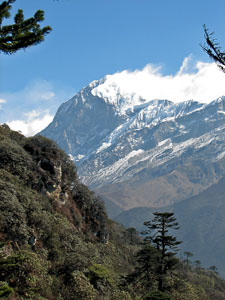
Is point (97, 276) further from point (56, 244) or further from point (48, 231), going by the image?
point (48, 231)

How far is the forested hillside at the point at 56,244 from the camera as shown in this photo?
23031mm

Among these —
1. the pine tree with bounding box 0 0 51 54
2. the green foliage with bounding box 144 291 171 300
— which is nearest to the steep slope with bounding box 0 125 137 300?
the green foliage with bounding box 144 291 171 300

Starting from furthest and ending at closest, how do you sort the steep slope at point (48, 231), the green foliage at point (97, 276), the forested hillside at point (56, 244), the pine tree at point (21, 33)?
the green foliage at point (97, 276) < the forested hillside at point (56, 244) < the steep slope at point (48, 231) < the pine tree at point (21, 33)

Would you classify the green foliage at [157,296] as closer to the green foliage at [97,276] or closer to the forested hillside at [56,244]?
the forested hillside at [56,244]

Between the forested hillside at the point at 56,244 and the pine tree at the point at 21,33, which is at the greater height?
the pine tree at the point at 21,33

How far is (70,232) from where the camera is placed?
3581cm

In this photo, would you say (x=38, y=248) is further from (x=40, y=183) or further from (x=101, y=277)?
(x=40, y=183)

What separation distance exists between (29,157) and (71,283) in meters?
18.0

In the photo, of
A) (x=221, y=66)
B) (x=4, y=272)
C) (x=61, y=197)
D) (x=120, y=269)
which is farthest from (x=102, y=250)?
(x=221, y=66)

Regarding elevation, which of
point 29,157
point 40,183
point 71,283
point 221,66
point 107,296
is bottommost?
point 107,296

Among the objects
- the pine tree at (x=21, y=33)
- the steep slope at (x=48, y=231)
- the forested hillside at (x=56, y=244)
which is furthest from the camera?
the forested hillside at (x=56, y=244)

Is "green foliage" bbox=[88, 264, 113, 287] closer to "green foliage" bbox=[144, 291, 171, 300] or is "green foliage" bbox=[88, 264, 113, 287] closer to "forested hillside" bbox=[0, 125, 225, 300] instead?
"forested hillside" bbox=[0, 125, 225, 300]

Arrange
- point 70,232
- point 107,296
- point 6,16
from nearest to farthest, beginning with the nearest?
point 6,16 → point 107,296 → point 70,232

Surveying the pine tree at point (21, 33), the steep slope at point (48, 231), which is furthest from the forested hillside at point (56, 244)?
the pine tree at point (21, 33)
